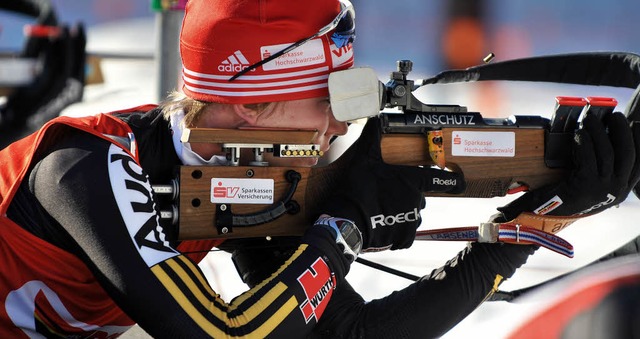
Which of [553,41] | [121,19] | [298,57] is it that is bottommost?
[121,19]

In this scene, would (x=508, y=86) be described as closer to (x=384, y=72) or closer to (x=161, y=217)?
(x=384, y=72)

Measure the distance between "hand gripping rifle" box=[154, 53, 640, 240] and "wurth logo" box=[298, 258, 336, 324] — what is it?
182mm

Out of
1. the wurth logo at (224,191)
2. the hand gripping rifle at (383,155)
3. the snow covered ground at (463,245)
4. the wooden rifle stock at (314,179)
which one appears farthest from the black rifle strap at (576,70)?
the wurth logo at (224,191)

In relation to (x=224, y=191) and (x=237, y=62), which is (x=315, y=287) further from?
(x=237, y=62)

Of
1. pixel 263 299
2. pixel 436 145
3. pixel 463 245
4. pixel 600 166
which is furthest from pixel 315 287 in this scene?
pixel 463 245

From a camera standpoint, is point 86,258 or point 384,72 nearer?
point 86,258

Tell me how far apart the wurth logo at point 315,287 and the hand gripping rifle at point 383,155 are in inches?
7.2

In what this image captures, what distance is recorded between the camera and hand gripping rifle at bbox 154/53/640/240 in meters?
2.30

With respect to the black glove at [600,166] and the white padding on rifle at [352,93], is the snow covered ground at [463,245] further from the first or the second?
the white padding on rifle at [352,93]

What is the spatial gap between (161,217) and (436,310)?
76 centimetres

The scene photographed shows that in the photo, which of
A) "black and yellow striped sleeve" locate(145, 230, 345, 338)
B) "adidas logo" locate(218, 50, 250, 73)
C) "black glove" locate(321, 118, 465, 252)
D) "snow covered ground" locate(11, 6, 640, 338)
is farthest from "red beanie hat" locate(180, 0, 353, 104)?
"snow covered ground" locate(11, 6, 640, 338)

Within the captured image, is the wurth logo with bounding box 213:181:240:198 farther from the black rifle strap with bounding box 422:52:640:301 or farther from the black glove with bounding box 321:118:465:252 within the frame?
the black rifle strap with bounding box 422:52:640:301

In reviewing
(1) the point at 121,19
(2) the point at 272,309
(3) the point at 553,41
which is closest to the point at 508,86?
(3) the point at 553,41

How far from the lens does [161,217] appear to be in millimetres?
2285
